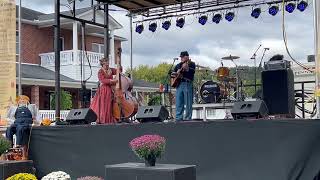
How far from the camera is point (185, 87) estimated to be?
31.1 ft

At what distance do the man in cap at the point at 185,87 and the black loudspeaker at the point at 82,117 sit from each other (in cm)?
169

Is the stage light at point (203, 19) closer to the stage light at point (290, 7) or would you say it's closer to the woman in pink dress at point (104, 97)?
the stage light at point (290, 7)

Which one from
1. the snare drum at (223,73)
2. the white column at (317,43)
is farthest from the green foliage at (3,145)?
the snare drum at (223,73)

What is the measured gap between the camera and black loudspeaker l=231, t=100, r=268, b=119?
6.80 meters

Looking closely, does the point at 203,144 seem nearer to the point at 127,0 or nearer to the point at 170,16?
the point at 127,0

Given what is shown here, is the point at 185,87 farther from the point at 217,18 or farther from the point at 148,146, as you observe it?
the point at 217,18

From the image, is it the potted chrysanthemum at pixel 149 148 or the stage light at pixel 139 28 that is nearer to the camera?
the potted chrysanthemum at pixel 149 148

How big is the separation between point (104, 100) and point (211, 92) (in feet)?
13.0

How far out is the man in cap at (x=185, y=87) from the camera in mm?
9367

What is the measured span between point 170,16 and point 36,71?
12.5 m

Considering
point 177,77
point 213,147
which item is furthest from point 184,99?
point 213,147

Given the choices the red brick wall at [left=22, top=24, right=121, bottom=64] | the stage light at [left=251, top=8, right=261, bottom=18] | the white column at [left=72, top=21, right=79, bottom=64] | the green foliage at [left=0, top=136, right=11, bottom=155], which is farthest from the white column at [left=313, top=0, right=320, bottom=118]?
the red brick wall at [left=22, top=24, right=121, bottom=64]

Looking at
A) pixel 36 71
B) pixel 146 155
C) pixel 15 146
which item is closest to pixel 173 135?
pixel 146 155

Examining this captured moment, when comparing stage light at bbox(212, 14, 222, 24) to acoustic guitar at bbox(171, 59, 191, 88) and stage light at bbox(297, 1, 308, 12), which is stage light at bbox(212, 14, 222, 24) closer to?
stage light at bbox(297, 1, 308, 12)
